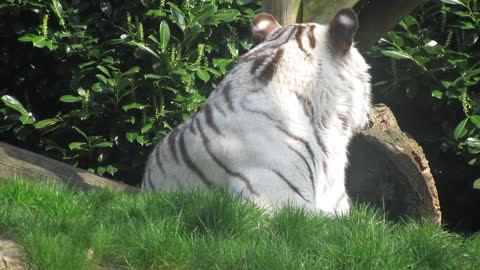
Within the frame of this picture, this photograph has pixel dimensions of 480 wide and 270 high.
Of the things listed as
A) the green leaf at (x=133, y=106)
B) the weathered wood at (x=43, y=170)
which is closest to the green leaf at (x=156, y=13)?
the green leaf at (x=133, y=106)

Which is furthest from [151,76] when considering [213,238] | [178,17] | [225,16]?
[213,238]

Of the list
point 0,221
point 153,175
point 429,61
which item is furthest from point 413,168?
point 0,221

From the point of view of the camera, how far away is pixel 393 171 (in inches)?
278

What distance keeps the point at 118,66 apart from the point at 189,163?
9.11ft

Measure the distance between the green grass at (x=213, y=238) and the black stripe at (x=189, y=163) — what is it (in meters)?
0.61

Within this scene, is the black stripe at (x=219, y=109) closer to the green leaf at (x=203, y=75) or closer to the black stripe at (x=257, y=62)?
the black stripe at (x=257, y=62)

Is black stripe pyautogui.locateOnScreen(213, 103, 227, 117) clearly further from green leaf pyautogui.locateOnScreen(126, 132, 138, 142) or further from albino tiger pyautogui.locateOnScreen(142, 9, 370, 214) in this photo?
green leaf pyautogui.locateOnScreen(126, 132, 138, 142)

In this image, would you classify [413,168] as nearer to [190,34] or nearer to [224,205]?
[190,34]

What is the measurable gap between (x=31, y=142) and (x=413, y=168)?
135 inches

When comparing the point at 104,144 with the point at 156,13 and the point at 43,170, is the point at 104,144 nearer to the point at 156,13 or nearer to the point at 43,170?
the point at 43,170

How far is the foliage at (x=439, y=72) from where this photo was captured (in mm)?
7371

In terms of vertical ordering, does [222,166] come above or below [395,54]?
below

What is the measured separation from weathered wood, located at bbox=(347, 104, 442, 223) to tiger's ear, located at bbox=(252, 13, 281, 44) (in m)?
1.58

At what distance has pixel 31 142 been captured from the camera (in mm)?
7875
